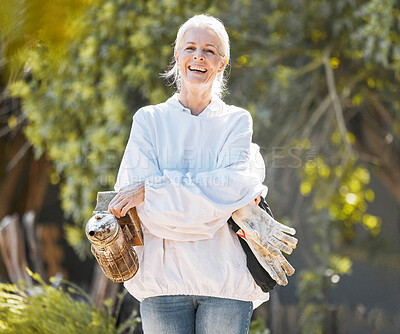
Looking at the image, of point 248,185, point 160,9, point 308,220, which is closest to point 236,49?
point 160,9

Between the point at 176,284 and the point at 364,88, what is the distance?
11.1ft

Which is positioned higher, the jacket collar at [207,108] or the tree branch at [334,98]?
the tree branch at [334,98]

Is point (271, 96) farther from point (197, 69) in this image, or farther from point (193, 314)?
point (193, 314)

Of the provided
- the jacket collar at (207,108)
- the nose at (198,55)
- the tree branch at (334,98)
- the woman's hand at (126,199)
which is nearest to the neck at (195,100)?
the jacket collar at (207,108)

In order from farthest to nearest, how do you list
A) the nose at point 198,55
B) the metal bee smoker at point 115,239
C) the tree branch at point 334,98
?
the tree branch at point 334,98
the nose at point 198,55
the metal bee smoker at point 115,239

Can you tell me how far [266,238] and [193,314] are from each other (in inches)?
12.7

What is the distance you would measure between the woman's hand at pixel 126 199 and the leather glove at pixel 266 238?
0.98 feet

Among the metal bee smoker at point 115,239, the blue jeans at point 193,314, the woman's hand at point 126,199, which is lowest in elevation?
the blue jeans at point 193,314

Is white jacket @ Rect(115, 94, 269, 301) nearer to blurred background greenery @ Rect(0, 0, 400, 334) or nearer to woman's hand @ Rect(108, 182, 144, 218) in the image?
woman's hand @ Rect(108, 182, 144, 218)

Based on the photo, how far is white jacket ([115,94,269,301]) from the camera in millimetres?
1812

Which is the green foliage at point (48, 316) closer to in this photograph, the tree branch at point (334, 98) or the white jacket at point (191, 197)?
the white jacket at point (191, 197)

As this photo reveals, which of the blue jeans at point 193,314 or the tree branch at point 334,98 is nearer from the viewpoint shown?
the blue jeans at point 193,314

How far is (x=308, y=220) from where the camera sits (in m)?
4.88

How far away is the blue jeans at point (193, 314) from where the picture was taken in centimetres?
183
